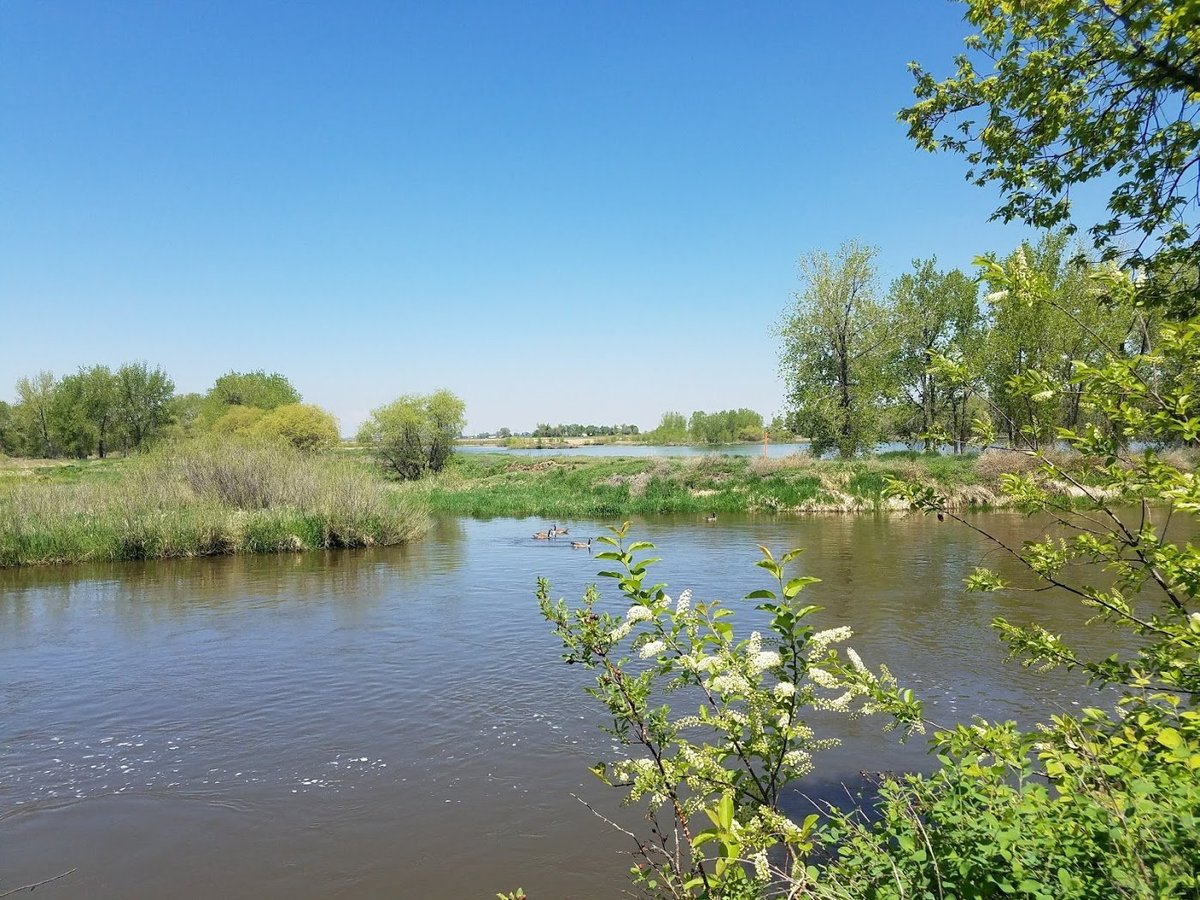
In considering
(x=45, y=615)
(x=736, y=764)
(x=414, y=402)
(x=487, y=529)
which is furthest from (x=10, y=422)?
(x=736, y=764)

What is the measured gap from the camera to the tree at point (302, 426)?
1890 inches

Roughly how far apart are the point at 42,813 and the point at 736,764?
6.58m

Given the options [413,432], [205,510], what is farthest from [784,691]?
[413,432]

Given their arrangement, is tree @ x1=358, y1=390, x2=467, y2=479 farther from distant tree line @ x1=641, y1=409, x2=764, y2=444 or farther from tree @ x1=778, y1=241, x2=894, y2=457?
distant tree line @ x1=641, y1=409, x2=764, y2=444

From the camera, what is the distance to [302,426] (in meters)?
49.5

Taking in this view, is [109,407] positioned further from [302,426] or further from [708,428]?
[708,428]

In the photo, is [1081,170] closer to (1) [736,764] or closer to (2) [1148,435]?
(2) [1148,435]

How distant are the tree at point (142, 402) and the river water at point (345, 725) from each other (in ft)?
192

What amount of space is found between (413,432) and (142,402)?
37796 mm

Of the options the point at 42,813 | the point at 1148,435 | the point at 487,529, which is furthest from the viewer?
the point at 487,529

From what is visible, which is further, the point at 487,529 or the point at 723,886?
the point at 487,529

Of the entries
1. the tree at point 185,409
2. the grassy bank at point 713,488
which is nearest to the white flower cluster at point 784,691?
the grassy bank at point 713,488

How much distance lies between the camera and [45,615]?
46.1ft

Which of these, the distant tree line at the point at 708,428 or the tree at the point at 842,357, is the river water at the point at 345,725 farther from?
the distant tree line at the point at 708,428
